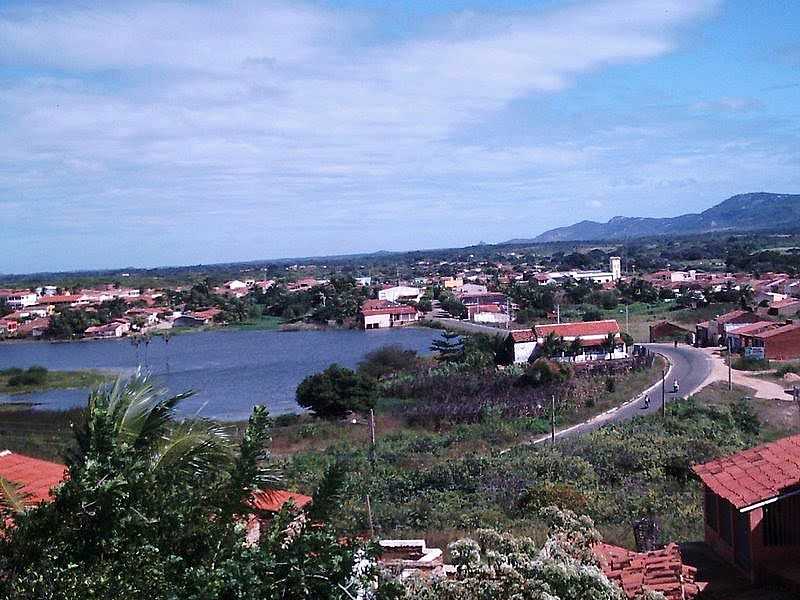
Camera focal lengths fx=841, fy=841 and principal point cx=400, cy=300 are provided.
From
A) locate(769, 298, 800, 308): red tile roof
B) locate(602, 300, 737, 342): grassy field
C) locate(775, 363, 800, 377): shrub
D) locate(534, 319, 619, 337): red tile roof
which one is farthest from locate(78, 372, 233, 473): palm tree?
locate(769, 298, 800, 308): red tile roof

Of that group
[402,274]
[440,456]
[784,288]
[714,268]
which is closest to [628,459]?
[440,456]

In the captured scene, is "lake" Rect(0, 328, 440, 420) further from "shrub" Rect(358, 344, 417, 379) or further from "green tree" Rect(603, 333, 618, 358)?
"green tree" Rect(603, 333, 618, 358)

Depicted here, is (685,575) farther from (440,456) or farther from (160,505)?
(440,456)

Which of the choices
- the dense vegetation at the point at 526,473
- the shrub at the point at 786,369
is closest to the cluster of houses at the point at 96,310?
the dense vegetation at the point at 526,473

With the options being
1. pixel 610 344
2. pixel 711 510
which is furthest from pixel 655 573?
pixel 610 344

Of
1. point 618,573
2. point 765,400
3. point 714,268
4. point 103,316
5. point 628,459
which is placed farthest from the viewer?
point 714,268

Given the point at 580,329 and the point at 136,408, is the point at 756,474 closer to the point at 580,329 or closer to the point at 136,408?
the point at 136,408
